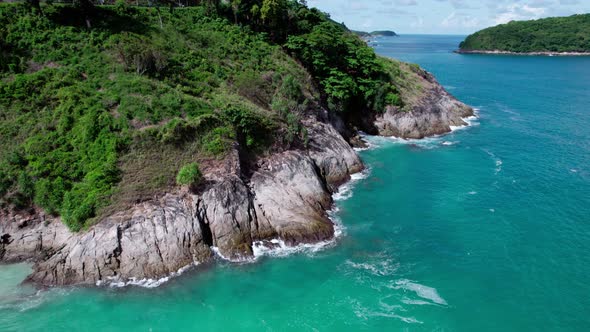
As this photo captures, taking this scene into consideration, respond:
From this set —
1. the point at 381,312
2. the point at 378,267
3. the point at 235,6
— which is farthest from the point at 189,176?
the point at 235,6

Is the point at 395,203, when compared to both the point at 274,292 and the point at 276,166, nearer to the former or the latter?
the point at 276,166

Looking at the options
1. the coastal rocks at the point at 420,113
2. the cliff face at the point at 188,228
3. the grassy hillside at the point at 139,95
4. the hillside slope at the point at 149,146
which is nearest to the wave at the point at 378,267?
the cliff face at the point at 188,228

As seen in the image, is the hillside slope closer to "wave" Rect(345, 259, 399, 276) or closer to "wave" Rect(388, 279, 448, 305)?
"wave" Rect(345, 259, 399, 276)

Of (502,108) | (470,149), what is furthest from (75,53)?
(502,108)

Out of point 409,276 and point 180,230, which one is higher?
point 180,230

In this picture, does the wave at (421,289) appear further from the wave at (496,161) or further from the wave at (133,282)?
the wave at (496,161)

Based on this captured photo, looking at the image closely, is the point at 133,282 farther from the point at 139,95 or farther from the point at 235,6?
the point at 235,6
